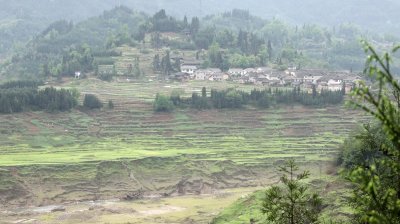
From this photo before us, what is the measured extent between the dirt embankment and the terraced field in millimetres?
127

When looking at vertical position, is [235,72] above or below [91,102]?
above

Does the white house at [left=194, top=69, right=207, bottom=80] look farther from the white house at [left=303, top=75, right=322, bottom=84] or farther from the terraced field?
the white house at [left=303, top=75, right=322, bottom=84]

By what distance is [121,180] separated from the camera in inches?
3226

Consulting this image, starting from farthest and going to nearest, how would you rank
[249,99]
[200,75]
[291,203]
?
[200,75]
[249,99]
[291,203]

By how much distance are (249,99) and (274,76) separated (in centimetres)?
2994

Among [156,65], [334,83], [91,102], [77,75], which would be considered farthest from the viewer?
[156,65]

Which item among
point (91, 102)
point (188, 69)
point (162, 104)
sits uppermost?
point (188, 69)

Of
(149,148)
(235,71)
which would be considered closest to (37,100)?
(149,148)

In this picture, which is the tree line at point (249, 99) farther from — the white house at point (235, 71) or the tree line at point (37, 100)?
the white house at point (235, 71)

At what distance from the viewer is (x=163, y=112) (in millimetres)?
108438

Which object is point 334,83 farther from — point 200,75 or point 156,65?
point 156,65

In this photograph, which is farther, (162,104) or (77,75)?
(77,75)

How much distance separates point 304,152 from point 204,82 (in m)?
48.4

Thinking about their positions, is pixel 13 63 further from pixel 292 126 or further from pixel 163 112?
pixel 292 126
